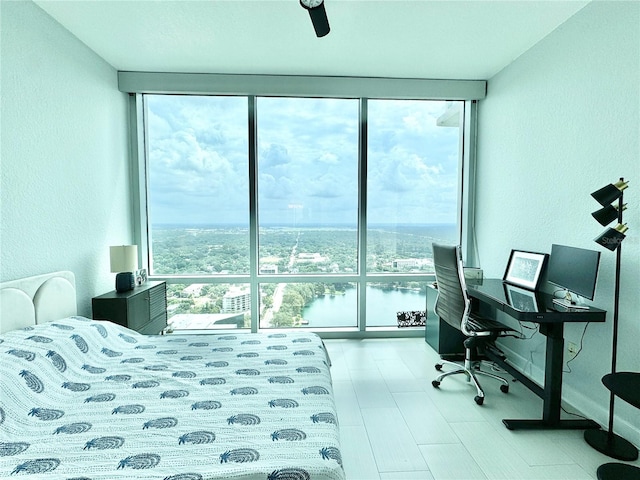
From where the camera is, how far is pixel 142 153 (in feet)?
13.0

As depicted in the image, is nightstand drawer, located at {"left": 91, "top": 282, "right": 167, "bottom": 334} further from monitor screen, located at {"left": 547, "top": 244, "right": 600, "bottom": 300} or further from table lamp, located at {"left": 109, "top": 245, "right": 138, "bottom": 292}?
monitor screen, located at {"left": 547, "top": 244, "right": 600, "bottom": 300}

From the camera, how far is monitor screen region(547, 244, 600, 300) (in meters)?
2.28

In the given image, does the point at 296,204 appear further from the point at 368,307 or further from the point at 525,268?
the point at 525,268

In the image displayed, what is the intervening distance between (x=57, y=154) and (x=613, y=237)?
380cm

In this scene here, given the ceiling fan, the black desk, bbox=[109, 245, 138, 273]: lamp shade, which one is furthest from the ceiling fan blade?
bbox=[109, 245, 138, 273]: lamp shade

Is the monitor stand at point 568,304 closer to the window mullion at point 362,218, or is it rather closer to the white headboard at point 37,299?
the window mullion at point 362,218

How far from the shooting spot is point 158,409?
63.0 inches

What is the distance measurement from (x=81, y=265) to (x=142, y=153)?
1525mm

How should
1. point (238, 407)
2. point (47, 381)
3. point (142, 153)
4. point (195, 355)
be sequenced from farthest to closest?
1. point (142, 153)
2. point (195, 355)
3. point (47, 381)
4. point (238, 407)

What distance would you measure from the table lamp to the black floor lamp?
3561 mm

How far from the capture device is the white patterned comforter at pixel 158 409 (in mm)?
1224

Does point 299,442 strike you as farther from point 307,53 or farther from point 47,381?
point 307,53

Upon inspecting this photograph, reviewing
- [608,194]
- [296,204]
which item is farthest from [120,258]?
[608,194]

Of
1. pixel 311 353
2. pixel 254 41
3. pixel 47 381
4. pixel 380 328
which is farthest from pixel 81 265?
pixel 380 328
